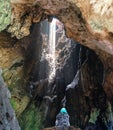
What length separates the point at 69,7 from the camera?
926 centimetres

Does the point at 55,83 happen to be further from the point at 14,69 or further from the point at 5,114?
the point at 5,114

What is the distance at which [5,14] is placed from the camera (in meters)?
8.88

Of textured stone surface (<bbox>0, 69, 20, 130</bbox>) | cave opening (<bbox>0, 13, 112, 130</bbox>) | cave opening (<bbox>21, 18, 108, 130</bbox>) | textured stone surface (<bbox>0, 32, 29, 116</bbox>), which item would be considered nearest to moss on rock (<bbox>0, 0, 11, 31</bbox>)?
textured stone surface (<bbox>0, 32, 29, 116</bbox>)

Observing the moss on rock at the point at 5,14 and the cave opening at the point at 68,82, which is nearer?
the moss on rock at the point at 5,14

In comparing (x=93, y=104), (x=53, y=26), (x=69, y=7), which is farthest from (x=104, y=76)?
(x=53, y=26)

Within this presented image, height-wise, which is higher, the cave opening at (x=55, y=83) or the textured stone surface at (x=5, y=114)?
the textured stone surface at (x=5, y=114)

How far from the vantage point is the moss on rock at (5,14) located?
8711 mm

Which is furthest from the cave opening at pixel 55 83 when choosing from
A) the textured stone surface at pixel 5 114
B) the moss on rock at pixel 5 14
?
the textured stone surface at pixel 5 114

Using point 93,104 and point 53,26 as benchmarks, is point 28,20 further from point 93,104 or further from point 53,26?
point 53,26

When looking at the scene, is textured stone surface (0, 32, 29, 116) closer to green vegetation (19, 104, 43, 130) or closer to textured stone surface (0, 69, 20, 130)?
green vegetation (19, 104, 43, 130)

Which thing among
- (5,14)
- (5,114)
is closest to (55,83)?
(5,14)

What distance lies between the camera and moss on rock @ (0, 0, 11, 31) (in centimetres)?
871

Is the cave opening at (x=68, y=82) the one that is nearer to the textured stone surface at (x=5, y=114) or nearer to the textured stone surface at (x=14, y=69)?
the textured stone surface at (x=14, y=69)

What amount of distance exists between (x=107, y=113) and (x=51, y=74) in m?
3.60
